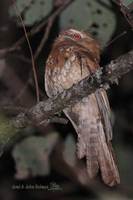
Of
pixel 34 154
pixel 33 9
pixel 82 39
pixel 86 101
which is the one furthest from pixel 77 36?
pixel 34 154

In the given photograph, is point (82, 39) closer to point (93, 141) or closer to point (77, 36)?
point (77, 36)

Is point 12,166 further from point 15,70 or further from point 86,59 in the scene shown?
point 86,59

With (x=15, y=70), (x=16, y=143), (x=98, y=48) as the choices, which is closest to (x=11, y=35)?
(x=15, y=70)

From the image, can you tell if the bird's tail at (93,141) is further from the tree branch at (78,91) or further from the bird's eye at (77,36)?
the tree branch at (78,91)

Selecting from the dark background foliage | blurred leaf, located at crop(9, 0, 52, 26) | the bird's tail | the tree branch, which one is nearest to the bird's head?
the dark background foliage

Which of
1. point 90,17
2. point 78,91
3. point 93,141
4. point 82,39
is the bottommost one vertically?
point 93,141

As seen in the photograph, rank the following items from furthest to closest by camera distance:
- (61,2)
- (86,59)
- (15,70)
→ (15,70), (61,2), (86,59)
